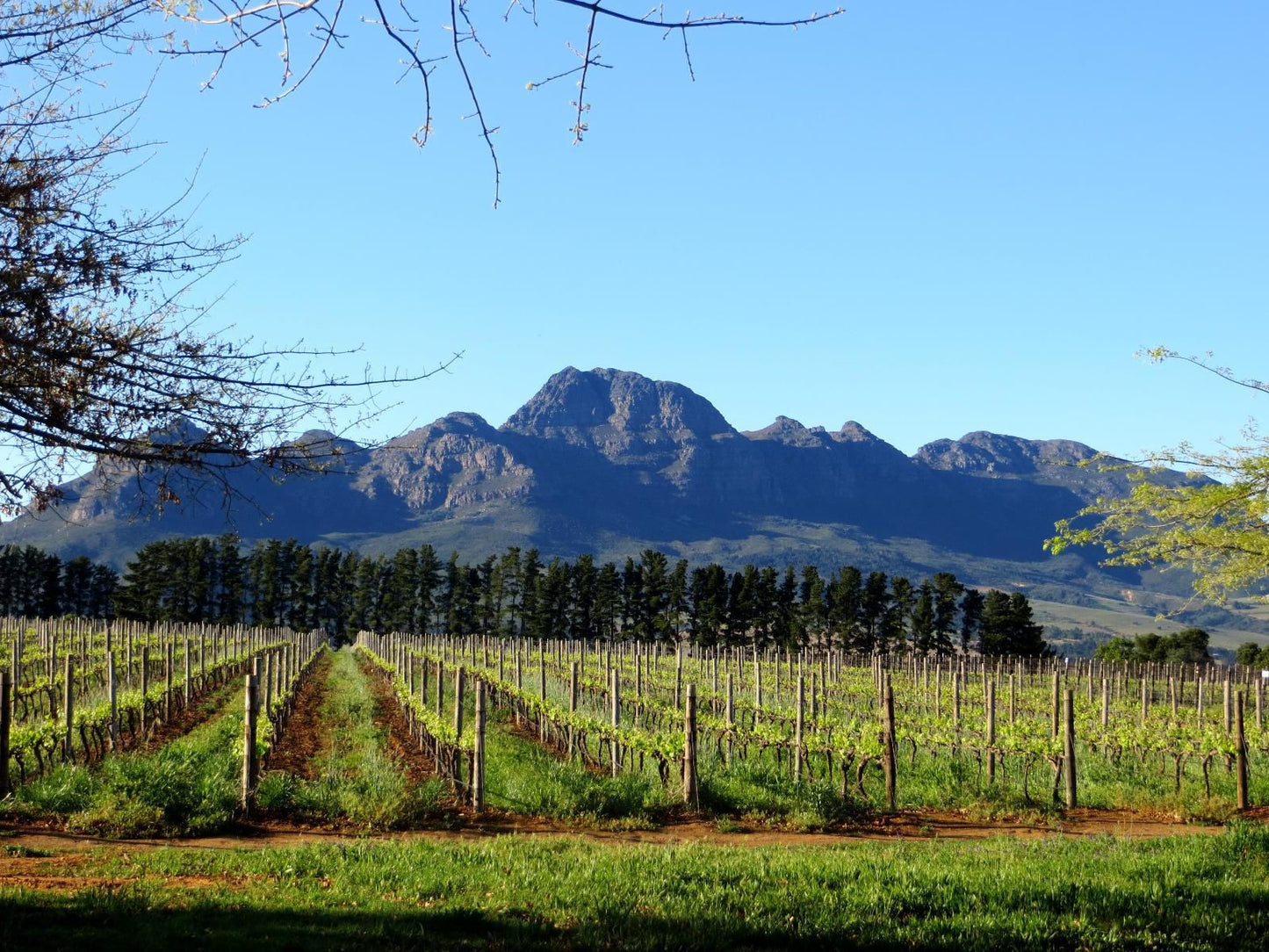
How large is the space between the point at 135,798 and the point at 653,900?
6549mm

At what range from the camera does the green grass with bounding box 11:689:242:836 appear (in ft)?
35.3

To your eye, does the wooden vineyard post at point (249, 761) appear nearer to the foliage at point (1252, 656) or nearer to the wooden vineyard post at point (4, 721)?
the wooden vineyard post at point (4, 721)

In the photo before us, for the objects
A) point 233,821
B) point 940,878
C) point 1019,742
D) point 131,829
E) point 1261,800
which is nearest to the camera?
point 940,878


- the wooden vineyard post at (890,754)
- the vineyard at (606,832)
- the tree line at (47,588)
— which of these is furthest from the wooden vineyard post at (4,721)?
the tree line at (47,588)

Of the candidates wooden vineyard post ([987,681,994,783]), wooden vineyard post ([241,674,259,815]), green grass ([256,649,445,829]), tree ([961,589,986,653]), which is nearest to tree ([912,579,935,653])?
tree ([961,589,986,653])

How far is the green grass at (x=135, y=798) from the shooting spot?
1077cm

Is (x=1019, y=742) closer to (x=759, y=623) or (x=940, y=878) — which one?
(x=940, y=878)

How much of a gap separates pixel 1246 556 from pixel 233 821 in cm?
1261

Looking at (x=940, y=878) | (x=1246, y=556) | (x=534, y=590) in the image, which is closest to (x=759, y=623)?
(x=534, y=590)

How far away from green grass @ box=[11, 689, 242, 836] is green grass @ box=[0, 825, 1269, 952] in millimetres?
1547

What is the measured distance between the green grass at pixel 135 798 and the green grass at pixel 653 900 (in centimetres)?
155

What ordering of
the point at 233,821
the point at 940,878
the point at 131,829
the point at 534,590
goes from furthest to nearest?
the point at 534,590
the point at 233,821
the point at 131,829
the point at 940,878

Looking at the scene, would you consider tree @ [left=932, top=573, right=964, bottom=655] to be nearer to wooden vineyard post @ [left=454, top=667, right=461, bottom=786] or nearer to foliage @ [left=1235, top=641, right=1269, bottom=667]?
foliage @ [left=1235, top=641, right=1269, bottom=667]

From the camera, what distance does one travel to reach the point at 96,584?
106 metres
